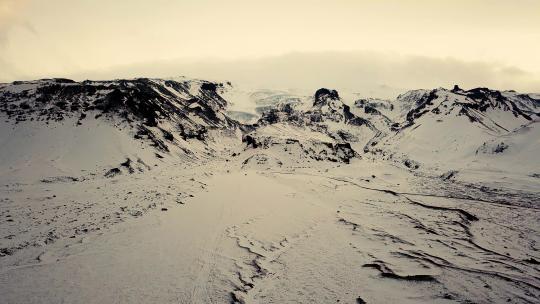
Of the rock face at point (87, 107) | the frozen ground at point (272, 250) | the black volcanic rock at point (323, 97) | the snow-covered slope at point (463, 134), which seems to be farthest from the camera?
the black volcanic rock at point (323, 97)

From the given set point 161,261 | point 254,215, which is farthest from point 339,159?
point 161,261

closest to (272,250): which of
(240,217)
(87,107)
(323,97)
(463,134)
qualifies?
(240,217)

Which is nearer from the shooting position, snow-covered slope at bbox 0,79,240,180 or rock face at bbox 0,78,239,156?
snow-covered slope at bbox 0,79,240,180

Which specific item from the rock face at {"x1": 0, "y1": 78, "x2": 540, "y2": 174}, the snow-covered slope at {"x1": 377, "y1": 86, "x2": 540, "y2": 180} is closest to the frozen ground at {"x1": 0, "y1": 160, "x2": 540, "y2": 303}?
the snow-covered slope at {"x1": 377, "y1": 86, "x2": 540, "y2": 180}

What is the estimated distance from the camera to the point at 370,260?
18203 mm

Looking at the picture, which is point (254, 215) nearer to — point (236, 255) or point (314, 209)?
point (314, 209)

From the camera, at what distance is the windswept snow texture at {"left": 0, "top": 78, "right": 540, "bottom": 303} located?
15195 millimetres

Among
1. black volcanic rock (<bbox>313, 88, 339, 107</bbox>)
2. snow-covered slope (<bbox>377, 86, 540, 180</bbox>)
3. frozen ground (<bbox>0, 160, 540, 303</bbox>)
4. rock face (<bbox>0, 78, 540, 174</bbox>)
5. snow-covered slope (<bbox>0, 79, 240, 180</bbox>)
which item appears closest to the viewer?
frozen ground (<bbox>0, 160, 540, 303</bbox>)

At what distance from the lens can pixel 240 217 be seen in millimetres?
26250

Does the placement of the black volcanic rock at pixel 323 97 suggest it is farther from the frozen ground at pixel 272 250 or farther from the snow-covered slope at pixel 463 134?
the frozen ground at pixel 272 250

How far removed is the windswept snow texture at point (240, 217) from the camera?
1520cm

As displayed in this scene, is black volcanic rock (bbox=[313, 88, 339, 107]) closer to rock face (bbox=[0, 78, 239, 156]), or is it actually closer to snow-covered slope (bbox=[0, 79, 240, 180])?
snow-covered slope (bbox=[0, 79, 240, 180])

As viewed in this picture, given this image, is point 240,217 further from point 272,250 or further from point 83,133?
point 83,133

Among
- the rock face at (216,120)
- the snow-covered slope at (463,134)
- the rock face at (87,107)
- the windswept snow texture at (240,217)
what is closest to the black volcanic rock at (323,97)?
the rock face at (216,120)
